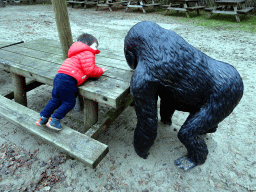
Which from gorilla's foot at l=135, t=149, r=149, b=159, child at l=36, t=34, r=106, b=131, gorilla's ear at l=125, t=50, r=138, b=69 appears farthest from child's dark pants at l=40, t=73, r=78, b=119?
gorilla's foot at l=135, t=149, r=149, b=159

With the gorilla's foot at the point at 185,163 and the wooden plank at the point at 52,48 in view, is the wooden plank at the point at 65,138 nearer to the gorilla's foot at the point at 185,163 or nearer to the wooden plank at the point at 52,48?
the gorilla's foot at the point at 185,163

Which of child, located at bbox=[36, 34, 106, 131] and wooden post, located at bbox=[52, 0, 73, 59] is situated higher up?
wooden post, located at bbox=[52, 0, 73, 59]

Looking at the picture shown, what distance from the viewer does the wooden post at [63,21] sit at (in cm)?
231

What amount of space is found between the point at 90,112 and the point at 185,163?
1235 millimetres

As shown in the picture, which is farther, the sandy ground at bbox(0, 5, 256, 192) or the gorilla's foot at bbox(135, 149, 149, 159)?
the gorilla's foot at bbox(135, 149, 149, 159)

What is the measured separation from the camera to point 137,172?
6.68 ft

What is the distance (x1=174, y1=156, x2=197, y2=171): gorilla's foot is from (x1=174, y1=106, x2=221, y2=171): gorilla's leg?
2 centimetres

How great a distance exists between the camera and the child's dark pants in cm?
186

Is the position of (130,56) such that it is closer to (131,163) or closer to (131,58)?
(131,58)

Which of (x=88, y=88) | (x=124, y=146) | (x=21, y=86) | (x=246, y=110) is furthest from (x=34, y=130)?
(x=246, y=110)

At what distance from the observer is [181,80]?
1586 millimetres

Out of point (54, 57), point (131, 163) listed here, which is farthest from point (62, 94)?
point (131, 163)

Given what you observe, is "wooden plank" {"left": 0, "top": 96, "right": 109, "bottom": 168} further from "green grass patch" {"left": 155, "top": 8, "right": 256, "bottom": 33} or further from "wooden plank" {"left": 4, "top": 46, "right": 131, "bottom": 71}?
"green grass patch" {"left": 155, "top": 8, "right": 256, "bottom": 33}

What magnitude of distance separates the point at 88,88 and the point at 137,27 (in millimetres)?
768
